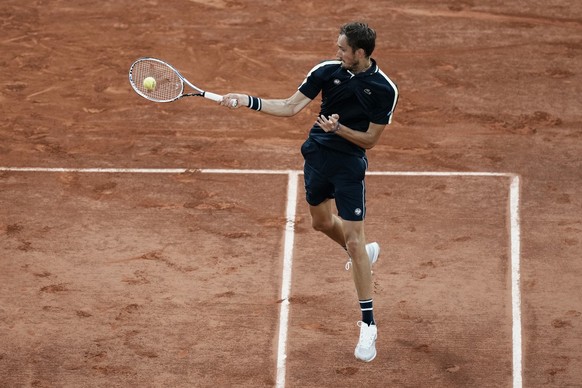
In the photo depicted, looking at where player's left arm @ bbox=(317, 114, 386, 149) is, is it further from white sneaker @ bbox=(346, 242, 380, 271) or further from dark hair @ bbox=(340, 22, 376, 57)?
white sneaker @ bbox=(346, 242, 380, 271)

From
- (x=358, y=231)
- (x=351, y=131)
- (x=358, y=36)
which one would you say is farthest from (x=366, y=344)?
(x=358, y=36)

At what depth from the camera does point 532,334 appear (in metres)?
12.7

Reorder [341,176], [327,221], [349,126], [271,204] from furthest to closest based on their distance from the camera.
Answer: [271,204], [327,221], [341,176], [349,126]

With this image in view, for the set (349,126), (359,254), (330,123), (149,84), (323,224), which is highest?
(149,84)

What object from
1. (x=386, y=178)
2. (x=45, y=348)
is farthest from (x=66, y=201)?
(x=386, y=178)

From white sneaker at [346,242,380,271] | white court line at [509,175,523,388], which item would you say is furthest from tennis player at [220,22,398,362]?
white court line at [509,175,523,388]

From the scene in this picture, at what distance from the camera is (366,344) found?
11.8 meters

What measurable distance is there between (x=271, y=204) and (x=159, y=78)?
2.58m

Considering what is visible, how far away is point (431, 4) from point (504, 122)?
10.6 ft

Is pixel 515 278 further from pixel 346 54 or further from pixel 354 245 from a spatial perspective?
pixel 346 54

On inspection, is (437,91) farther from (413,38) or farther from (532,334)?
(532,334)

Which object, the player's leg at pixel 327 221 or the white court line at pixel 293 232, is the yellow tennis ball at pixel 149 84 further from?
the white court line at pixel 293 232

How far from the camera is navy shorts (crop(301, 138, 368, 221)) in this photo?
38.3 feet

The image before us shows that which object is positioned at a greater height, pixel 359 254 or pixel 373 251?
pixel 373 251
